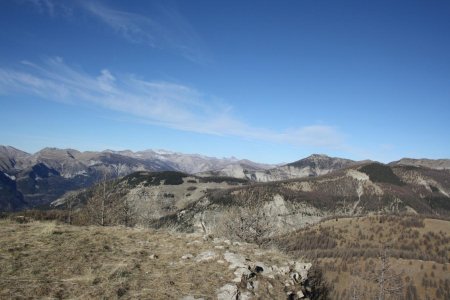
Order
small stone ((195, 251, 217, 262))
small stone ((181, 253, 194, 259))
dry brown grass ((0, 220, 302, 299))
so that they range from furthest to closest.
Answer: small stone ((181, 253, 194, 259)) → small stone ((195, 251, 217, 262)) → dry brown grass ((0, 220, 302, 299))

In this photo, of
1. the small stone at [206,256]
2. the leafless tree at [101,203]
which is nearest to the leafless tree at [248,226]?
A: the small stone at [206,256]

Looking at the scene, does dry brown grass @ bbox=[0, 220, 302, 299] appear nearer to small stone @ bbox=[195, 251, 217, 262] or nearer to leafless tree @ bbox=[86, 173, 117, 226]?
small stone @ bbox=[195, 251, 217, 262]

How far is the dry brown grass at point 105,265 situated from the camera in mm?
13320

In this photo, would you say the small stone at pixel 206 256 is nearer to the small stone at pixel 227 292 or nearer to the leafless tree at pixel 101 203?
the small stone at pixel 227 292

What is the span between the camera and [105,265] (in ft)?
52.5

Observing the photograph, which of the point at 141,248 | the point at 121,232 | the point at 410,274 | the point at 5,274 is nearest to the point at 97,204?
the point at 121,232

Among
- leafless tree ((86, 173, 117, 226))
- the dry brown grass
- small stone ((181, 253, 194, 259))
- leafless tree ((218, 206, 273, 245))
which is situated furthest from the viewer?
leafless tree ((86, 173, 117, 226))

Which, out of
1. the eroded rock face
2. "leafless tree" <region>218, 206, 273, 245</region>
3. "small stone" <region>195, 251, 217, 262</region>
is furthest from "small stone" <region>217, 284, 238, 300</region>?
"leafless tree" <region>218, 206, 273, 245</region>

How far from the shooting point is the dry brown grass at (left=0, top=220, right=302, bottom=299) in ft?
43.7

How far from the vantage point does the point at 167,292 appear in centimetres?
1370

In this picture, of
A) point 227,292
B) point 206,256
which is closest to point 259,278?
point 227,292

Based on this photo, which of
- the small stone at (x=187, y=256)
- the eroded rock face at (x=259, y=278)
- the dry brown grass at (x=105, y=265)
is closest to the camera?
the dry brown grass at (x=105, y=265)

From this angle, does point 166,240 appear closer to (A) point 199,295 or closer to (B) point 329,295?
(A) point 199,295

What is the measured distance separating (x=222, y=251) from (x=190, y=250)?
1764mm
